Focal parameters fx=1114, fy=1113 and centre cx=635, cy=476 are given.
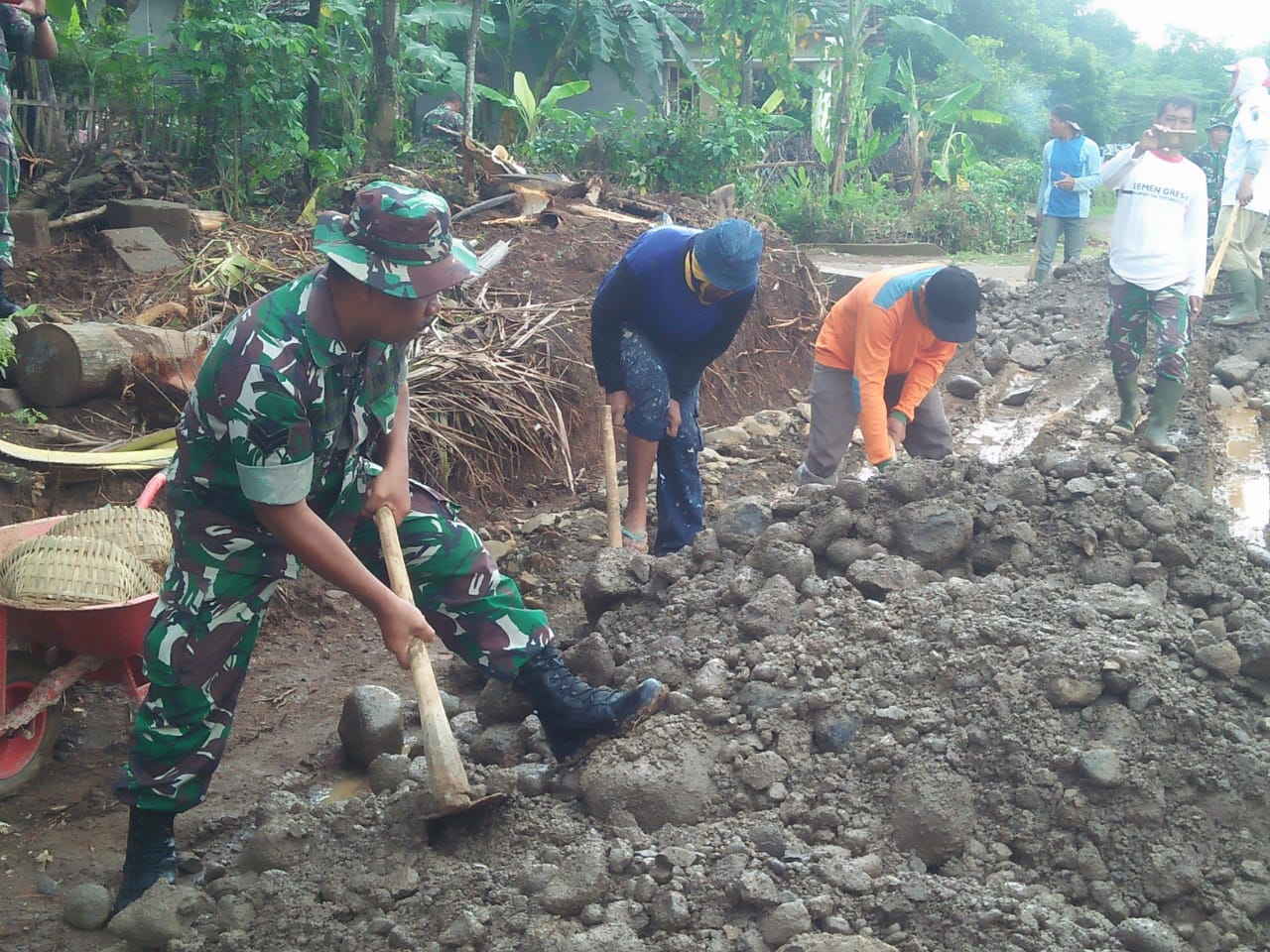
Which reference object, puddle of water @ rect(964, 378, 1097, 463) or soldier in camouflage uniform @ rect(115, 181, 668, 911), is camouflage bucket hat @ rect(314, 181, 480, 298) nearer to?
soldier in camouflage uniform @ rect(115, 181, 668, 911)

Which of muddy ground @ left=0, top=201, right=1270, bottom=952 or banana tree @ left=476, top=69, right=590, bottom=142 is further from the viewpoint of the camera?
banana tree @ left=476, top=69, right=590, bottom=142

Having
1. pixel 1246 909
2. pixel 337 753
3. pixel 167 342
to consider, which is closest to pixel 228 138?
pixel 167 342

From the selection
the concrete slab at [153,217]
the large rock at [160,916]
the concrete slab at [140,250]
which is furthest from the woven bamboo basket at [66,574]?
the concrete slab at [153,217]

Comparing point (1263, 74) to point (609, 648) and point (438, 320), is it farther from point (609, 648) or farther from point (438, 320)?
point (609, 648)

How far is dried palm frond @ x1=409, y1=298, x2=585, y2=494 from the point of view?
563cm

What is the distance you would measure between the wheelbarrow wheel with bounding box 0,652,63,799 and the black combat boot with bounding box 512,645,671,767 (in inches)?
62.0

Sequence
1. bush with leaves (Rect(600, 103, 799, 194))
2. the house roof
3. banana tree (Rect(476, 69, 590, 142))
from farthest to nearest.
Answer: the house roof, banana tree (Rect(476, 69, 590, 142)), bush with leaves (Rect(600, 103, 799, 194))

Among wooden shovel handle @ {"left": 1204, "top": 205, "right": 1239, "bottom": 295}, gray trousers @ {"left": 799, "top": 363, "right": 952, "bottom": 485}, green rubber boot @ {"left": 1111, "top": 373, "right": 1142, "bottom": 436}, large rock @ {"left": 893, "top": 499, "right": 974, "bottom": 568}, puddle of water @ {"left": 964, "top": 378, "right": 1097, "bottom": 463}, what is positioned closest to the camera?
large rock @ {"left": 893, "top": 499, "right": 974, "bottom": 568}

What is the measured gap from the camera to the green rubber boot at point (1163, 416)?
6762mm

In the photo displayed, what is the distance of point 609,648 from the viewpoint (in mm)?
3607

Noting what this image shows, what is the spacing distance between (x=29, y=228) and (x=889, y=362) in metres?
5.01

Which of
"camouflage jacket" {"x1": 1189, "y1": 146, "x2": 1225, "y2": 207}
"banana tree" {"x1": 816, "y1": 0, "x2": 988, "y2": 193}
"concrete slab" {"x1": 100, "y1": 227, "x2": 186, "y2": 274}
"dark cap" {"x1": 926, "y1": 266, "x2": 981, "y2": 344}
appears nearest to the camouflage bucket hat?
"dark cap" {"x1": 926, "y1": 266, "x2": 981, "y2": 344}

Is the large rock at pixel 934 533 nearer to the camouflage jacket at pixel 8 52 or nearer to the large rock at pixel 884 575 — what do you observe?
the large rock at pixel 884 575

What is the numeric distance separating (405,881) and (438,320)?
4.26 meters
